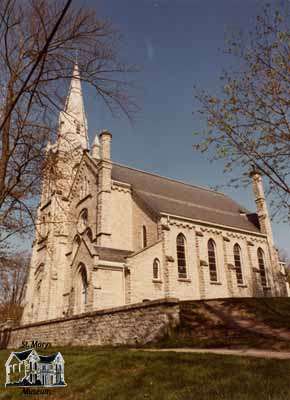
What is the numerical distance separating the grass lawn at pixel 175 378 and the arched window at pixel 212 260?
67.2ft

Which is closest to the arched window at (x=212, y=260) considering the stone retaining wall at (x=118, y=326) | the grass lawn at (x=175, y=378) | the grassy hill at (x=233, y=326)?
the grassy hill at (x=233, y=326)

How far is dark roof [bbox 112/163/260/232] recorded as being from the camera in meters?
30.4

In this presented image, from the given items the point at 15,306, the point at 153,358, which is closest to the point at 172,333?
the point at 153,358

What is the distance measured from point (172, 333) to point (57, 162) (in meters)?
7.59

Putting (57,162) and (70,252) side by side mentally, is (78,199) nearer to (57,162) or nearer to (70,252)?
(70,252)

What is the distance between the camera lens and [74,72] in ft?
32.7

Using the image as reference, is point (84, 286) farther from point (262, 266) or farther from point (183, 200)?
point (262, 266)

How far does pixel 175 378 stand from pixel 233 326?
6.90 meters

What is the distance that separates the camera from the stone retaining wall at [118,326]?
486 inches

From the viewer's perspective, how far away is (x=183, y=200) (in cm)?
3469

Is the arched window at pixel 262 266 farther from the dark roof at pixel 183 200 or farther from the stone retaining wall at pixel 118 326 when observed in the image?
the stone retaining wall at pixel 118 326

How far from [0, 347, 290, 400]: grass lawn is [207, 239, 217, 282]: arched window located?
2048 centimetres

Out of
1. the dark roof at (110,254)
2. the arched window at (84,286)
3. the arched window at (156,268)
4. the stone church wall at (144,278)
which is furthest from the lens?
the arched window at (84,286)

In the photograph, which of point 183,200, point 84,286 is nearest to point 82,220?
point 84,286
